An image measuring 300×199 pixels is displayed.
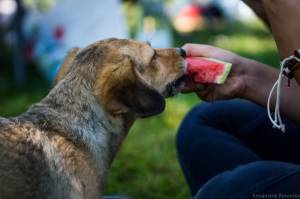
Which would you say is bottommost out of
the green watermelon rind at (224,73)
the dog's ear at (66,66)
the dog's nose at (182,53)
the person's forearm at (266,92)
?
the person's forearm at (266,92)

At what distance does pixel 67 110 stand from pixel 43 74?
12.5 feet

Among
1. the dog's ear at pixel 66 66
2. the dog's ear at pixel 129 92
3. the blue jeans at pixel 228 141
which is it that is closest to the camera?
the dog's ear at pixel 129 92

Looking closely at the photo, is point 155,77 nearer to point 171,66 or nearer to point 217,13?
point 171,66

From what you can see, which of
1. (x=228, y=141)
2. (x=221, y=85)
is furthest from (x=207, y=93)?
(x=228, y=141)

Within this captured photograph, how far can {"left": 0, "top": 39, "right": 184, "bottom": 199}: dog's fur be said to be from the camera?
86.9 inches

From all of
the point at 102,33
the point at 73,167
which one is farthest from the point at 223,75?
the point at 102,33

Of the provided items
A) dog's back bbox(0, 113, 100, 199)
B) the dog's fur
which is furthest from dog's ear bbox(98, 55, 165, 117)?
dog's back bbox(0, 113, 100, 199)

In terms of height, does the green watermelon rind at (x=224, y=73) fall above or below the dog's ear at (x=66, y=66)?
below

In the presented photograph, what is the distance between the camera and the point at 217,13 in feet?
32.4

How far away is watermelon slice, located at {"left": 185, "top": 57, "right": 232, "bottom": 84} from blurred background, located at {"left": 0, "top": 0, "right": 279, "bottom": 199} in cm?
113

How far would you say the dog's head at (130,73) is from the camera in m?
2.31

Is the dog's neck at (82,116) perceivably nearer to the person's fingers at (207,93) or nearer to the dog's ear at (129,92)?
the dog's ear at (129,92)

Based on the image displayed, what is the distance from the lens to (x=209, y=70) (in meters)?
2.59

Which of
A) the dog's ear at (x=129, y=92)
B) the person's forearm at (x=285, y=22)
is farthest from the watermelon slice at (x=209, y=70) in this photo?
the person's forearm at (x=285, y=22)
